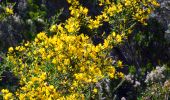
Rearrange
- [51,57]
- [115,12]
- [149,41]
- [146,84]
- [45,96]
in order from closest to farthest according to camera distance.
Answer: [45,96] → [51,57] → [115,12] → [146,84] → [149,41]

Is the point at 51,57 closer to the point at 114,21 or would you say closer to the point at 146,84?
the point at 114,21

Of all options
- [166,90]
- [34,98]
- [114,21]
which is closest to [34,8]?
[114,21]

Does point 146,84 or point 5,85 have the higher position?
point 5,85

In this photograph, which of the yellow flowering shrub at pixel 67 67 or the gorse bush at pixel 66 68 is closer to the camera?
the gorse bush at pixel 66 68

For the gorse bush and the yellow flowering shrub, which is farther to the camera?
the yellow flowering shrub

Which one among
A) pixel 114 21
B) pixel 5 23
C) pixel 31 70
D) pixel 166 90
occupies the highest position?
pixel 5 23

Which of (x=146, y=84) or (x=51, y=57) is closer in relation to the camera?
(x=51, y=57)

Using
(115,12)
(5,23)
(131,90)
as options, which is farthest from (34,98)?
(5,23)

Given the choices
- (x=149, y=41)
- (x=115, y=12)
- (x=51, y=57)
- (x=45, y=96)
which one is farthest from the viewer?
(x=149, y=41)

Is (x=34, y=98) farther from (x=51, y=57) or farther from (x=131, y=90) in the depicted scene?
(x=131, y=90)
